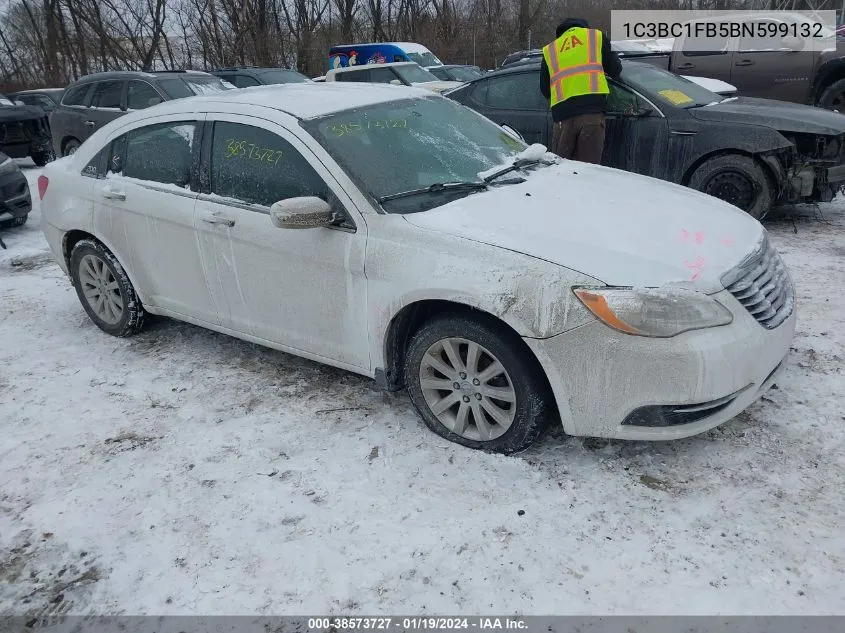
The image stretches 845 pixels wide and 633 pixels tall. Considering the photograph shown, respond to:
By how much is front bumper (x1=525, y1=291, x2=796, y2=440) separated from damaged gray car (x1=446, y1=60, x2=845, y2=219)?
12.2 ft

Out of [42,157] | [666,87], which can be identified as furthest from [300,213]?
[42,157]

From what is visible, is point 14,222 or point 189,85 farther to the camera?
point 189,85

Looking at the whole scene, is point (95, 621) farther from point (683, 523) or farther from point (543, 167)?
point (543, 167)

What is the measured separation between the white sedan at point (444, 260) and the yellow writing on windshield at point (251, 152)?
0.01 metres

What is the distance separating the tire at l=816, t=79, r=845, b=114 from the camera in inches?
380

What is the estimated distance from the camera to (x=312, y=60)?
2922cm

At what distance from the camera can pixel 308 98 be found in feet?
12.4

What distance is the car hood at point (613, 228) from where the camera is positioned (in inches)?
107

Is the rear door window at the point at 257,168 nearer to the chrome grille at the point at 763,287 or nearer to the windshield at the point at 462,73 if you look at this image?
the chrome grille at the point at 763,287

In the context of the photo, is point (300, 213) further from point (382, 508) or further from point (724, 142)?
point (724, 142)

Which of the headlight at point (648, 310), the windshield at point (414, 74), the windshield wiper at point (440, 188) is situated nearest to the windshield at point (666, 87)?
the windshield wiper at point (440, 188)

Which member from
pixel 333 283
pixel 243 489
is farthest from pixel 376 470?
pixel 333 283

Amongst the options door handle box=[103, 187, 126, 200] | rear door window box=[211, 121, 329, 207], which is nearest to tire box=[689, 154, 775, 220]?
rear door window box=[211, 121, 329, 207]

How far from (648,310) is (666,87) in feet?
15.8
